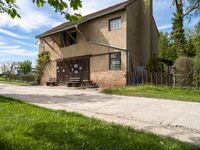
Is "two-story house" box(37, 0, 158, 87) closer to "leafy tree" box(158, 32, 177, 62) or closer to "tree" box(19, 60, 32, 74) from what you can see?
"leafy tree" box(158, 32, 177, 62)

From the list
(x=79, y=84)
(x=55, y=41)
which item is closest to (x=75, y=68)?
(x=79, y=84)

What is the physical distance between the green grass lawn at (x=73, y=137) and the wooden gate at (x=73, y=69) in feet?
66.5

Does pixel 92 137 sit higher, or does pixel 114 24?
pixel 114 24

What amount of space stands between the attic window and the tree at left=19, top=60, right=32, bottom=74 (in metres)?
26.2

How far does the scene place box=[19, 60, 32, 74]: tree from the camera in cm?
5631

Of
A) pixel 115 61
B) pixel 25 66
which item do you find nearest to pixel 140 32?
pixel 115 61

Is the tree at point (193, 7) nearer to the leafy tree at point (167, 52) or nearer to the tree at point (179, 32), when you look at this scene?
the tree at point (179, 32)

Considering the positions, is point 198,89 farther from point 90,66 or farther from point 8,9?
point 8,9

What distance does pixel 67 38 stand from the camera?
103 feet

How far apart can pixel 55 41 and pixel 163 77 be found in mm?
15387

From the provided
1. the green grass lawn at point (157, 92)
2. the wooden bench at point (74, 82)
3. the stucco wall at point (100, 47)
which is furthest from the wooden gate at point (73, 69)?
the green grass lawn at point (157, 92)

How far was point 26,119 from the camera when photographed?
791 cm

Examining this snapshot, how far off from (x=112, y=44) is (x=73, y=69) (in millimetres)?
6280

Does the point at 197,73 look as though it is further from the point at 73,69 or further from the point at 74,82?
the point at 73,69
